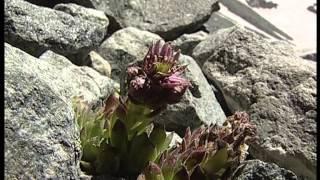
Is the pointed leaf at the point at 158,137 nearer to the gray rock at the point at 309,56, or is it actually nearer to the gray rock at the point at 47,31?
the gray rock at the point at 47,31

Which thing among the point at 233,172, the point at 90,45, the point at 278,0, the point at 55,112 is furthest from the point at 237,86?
the point at 278,0

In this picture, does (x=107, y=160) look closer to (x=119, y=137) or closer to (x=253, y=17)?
(x=119, y=137)

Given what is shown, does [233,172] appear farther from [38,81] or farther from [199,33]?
[199,33]

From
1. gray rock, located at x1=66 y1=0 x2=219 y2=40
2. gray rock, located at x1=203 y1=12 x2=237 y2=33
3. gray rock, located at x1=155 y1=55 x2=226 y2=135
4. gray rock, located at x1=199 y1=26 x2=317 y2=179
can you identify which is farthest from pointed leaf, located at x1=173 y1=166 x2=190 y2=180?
gray rock, located at x1=203 y1=12 x2=237 y2=33

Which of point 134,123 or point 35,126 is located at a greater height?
point 35,126

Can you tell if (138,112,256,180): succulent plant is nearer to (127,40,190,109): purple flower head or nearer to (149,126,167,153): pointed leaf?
(149,126,167,153): pointed leaf

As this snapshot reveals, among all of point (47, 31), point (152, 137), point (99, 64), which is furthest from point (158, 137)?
point (99, 64)
